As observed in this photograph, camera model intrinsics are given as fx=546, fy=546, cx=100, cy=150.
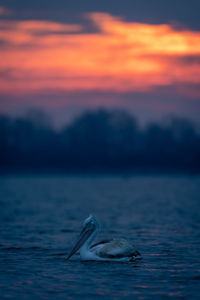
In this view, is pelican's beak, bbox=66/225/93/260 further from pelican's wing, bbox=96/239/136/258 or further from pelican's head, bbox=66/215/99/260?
pelican's wing, bbox=96/239/136/258

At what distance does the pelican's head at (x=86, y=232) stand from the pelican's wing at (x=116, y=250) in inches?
17.1

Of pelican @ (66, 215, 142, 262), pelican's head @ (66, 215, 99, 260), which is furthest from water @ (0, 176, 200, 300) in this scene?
pelican's head @ (66, 215, 99, 260)

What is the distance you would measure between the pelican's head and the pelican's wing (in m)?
0.43

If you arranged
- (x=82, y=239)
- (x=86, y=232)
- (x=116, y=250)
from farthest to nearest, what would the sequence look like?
(x=86, y=232) < (x=82, y=239) < (x=116, y=250)

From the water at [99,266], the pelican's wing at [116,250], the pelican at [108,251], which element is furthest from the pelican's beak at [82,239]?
the pelican's wing at [116,250]

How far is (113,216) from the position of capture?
2188 centimetres

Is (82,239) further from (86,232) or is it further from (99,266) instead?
(99,266)

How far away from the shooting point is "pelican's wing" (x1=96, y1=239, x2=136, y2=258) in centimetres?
1095

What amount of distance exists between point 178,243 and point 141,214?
29.1 feet

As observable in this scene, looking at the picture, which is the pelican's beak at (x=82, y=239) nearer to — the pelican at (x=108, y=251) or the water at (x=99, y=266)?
the pelican at (x=108, y=251)

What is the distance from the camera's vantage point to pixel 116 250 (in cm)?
1095

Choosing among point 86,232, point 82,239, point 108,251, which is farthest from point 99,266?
point 86,232

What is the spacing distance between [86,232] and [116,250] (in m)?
0.98

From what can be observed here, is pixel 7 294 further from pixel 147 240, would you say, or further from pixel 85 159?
pixel 85 159
